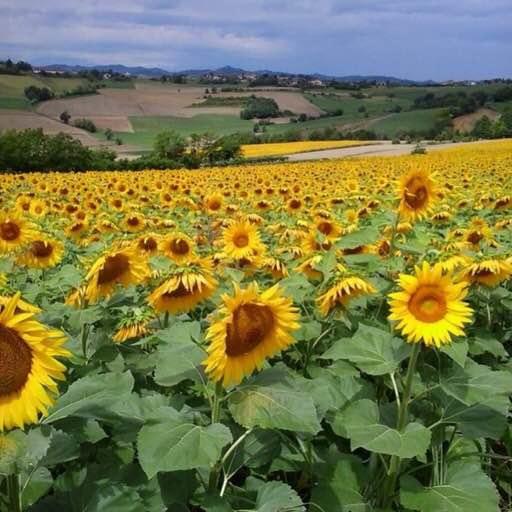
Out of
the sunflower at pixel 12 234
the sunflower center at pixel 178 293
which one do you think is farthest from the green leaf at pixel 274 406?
the sunflower at pixel 12 234

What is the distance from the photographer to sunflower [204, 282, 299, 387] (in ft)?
6.53

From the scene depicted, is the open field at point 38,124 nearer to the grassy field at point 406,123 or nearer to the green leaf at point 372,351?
the grassy field at point 406,123

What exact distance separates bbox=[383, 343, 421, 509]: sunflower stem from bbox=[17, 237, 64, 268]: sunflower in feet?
9.53

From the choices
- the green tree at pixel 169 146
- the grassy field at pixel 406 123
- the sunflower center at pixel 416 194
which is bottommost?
the green tree at pixel 169 146

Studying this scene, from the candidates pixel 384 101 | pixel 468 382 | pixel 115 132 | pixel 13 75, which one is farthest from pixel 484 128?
pixel 468 382

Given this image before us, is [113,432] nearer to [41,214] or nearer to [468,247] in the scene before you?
[468,247]

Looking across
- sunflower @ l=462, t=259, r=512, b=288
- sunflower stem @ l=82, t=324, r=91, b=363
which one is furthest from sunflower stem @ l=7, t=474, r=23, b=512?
sunflower @ l=462, t=259, r=512, b=288

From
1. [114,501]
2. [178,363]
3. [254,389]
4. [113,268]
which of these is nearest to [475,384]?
[254,389]

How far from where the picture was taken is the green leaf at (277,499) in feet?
6.82

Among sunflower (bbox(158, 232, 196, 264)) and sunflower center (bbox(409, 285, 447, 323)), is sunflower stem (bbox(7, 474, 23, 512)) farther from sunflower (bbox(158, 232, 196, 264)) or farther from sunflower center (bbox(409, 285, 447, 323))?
sunflower (bbox(158, 232, 196, 264))

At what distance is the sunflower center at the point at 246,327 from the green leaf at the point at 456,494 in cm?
82

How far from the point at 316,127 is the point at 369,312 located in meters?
85.3

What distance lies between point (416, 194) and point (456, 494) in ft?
7.14

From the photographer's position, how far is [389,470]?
2.43 metres
